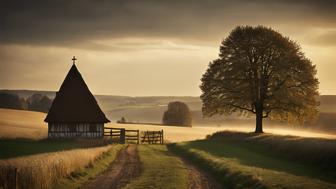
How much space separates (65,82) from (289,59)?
28.5 meters

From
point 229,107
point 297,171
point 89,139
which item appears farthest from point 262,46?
point 297,171

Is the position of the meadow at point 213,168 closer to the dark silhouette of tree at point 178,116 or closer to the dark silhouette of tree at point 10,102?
the dark silhouette of tree at point 178,116

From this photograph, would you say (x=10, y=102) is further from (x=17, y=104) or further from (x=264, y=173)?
(x=264, y=173)

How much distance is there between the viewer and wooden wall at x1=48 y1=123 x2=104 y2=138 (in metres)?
59.1

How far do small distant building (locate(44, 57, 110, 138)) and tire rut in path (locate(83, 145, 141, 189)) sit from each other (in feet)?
74.6

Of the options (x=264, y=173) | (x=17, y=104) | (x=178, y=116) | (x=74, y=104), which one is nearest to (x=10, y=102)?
(x=17, y=104)

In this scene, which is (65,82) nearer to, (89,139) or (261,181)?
(89,139)

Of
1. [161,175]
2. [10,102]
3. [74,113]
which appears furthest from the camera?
[10,102]

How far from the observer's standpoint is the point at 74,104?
60.7 metres

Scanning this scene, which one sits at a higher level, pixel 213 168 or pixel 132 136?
pixel 132 136

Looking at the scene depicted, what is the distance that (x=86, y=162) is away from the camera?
30438mm

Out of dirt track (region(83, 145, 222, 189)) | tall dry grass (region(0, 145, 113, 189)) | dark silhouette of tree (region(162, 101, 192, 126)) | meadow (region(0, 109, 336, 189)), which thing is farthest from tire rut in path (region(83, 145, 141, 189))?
dark silhouette of tree (region(162, 101, 192, 126))

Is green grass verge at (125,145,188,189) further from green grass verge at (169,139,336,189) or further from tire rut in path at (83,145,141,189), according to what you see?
green grass verge at (169,139,336,189)

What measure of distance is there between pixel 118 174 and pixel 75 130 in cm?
3283
